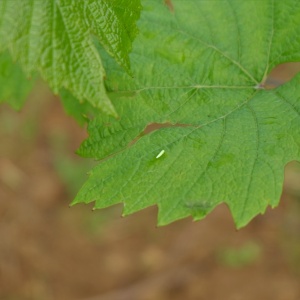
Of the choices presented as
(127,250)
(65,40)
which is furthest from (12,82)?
(127,250)

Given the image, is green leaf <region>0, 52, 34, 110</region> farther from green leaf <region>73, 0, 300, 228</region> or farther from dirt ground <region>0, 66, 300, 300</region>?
dirt ground <region>0, 66, 300, 300</region>

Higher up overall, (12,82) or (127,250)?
(12,82)

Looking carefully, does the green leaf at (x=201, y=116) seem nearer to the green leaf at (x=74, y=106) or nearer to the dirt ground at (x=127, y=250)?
the green leaf at (x=74, y=106)

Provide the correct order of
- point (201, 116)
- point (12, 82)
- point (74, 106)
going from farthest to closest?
point (12, 82) → point (74, 106) → point (201, 116)

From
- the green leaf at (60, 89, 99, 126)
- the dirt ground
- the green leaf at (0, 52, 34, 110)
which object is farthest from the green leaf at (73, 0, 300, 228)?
the dirt ground

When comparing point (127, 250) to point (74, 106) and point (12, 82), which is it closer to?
point (12, 82)

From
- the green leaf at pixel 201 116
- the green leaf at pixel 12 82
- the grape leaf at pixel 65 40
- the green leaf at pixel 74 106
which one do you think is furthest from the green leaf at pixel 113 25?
the green leaf at pixel 12 82

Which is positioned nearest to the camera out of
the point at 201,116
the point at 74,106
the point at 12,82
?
the point at 201,116
